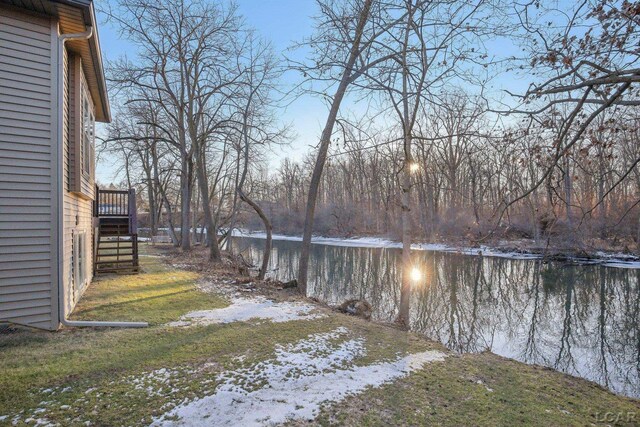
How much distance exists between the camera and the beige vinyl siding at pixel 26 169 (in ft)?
15.4

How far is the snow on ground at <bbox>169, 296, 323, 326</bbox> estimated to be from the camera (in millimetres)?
6132

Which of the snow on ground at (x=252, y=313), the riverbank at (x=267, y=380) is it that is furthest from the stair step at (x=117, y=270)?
the snow on ground at (x=252, y=313)

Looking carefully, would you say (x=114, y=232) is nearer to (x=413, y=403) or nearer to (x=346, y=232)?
(x=413, y=403)

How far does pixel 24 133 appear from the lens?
4.84 m

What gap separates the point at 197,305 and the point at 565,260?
1943 centimetres

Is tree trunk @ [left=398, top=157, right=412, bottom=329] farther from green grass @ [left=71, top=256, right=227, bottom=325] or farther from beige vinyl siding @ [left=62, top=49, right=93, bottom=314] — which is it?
beige vinyl siding @ [left=62, top=49, right=93, bottom=314]

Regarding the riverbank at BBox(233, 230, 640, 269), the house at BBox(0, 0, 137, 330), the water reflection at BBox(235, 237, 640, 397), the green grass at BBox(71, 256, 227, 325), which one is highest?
the house at BBox(0, 0, 137, 330)

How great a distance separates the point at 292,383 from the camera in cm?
386

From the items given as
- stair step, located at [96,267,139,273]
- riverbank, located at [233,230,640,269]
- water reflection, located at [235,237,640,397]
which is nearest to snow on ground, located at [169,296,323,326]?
water reflection, located at [235,237,640,397]

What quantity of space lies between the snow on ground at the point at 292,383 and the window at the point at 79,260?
4193 millimetres

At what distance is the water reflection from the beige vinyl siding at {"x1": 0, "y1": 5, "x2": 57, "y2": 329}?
680 cm

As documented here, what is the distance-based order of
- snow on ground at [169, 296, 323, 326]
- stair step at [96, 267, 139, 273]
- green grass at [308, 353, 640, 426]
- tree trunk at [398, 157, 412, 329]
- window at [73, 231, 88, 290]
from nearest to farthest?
1. green grass at [308, 353, 640, 426]
2. snow on ground at [169, 296, 323, 326]
3. window at [73, 231, 88, 290]
4. tree trunk at [398, 157, 412, 329]
5. stair step at [96, 267, 139, 273]

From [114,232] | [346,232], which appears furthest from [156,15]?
[346,232]

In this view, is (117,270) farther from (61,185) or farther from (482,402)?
(482,402)
